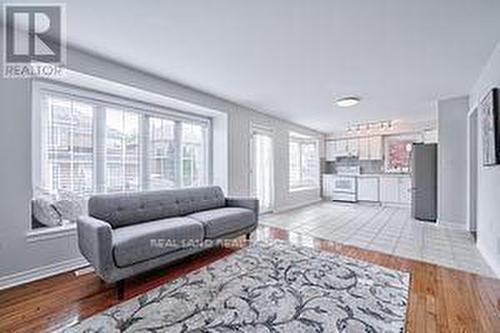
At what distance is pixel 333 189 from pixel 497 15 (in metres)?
6.77

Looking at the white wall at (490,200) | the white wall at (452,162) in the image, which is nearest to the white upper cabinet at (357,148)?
the white wall at (452,162)

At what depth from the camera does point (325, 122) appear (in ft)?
23.1

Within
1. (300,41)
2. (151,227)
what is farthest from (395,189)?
(151,227)

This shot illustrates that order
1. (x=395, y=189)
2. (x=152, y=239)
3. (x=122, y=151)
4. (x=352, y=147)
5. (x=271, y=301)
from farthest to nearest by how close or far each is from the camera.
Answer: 1. (x=352, y=147)
2. (x=395, y=189)
3. (x=122, y=151)
4. (x=152, y=239)
5. (x=271, y=301)

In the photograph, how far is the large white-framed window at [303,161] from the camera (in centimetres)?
744

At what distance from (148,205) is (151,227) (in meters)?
0.55

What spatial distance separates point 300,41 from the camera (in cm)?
260

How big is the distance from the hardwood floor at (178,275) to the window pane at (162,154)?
66.4 inches

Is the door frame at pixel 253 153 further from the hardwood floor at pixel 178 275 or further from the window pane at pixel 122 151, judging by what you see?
the hardwood floor at pixel 178 275

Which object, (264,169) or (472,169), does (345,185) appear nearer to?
(264,169)

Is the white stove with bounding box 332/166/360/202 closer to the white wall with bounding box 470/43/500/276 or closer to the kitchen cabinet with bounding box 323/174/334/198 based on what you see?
the kitchen cabinet with bounding box 323/174/334/198

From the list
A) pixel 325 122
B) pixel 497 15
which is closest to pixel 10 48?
pixel 497 15

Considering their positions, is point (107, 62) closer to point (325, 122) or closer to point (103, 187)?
point (103, 187)

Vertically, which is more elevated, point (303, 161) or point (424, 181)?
point (303, 161)
